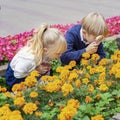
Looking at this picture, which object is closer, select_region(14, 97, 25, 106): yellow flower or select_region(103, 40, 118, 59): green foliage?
select_region(14, 97, 25, 106): yellow flower

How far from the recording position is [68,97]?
3.12m

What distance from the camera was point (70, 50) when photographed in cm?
445

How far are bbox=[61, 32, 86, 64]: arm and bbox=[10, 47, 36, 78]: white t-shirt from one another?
50cm

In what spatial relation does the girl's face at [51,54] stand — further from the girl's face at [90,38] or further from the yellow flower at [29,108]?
the yellow flower at [29,108]

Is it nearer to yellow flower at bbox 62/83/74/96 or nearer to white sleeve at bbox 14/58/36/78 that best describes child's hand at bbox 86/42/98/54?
white sleeve at bbox 14/58/36/78

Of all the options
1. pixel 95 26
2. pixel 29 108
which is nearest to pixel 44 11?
pixel 95 26

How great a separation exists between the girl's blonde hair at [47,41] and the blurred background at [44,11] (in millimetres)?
3464

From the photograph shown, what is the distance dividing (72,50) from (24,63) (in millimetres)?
708

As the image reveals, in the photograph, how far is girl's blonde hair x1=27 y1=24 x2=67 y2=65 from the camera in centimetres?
378

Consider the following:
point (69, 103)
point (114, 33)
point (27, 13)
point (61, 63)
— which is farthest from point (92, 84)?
point (27, 13)

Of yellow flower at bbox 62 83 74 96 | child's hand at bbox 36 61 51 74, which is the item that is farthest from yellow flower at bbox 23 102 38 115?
child's hand at bbox 36 61 51 74

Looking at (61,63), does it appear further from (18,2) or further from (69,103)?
(18,2)

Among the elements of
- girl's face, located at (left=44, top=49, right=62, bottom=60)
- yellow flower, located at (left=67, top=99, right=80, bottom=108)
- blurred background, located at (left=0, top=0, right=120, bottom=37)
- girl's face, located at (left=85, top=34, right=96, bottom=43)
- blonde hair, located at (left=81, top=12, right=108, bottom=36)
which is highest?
blonde hair, located at (left=81, top=12, right=108, bottom=36)

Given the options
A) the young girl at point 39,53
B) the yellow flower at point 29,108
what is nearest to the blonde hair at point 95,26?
the young girl at point 39,53
